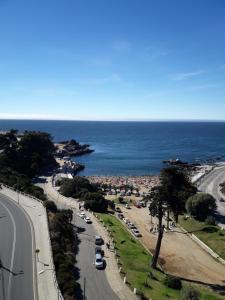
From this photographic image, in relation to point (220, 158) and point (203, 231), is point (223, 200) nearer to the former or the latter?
point (203, 231)

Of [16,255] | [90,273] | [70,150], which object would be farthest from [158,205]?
[70,150]

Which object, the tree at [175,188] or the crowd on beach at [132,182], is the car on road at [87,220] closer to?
the tree at [175,188]

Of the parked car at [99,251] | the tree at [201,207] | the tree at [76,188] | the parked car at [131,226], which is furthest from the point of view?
the tree at [76,188]

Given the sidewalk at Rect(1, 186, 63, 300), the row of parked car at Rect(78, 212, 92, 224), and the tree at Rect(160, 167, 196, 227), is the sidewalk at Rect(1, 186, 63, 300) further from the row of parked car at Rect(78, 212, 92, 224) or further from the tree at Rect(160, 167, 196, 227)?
the tree at Rect(160, 167, 196, 227)

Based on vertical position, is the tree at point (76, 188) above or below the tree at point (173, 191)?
below

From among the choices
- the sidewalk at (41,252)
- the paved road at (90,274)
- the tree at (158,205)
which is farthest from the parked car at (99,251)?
the tree at (158,205)

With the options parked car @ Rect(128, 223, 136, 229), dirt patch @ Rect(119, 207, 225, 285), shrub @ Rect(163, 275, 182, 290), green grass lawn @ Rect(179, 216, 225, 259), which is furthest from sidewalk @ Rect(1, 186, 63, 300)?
green grass lawn @ Rect(179, 216, 225, 259)

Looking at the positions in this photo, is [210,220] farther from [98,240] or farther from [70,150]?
[70,150]
